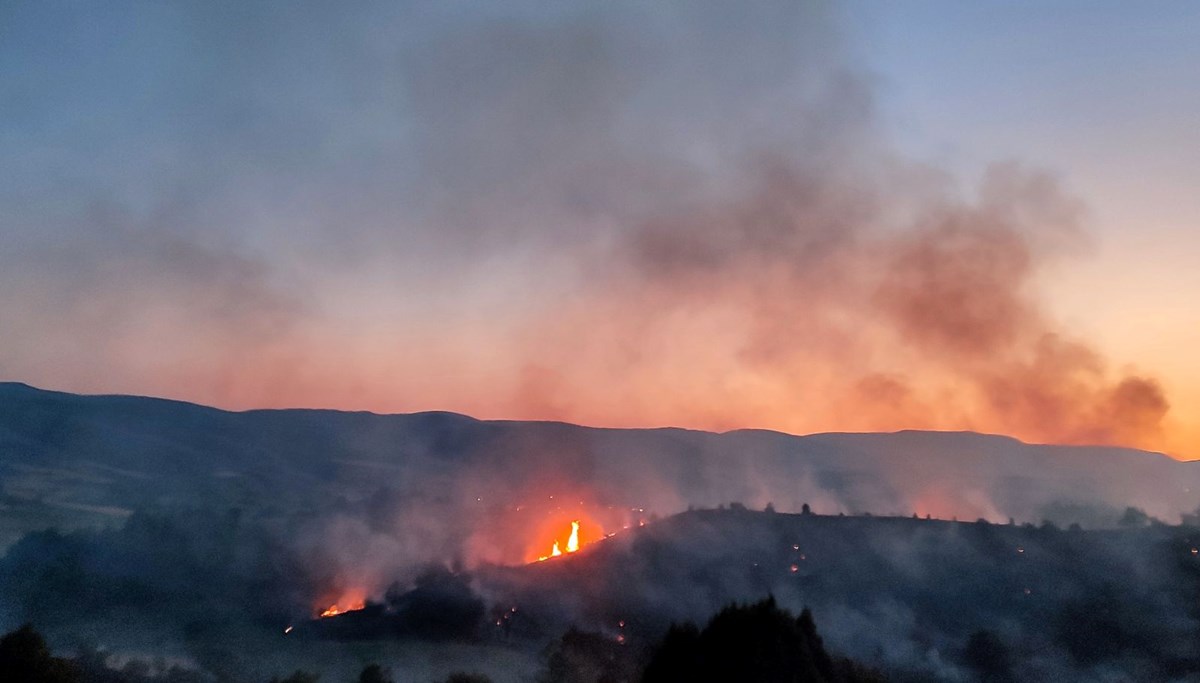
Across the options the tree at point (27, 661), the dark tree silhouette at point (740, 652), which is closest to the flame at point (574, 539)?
the tree at point (27, 661)

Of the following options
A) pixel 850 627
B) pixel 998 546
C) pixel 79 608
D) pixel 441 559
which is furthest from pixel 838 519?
pixel 79 608

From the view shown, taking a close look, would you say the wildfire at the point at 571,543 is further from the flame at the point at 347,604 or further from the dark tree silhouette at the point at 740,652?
the dark tree silhouette at the point at 740,652

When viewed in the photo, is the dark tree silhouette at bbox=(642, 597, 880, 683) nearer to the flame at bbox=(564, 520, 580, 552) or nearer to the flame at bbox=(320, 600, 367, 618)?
the flame at bbox=(320, 600, 367, 618)

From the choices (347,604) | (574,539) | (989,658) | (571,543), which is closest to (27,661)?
(989,658)

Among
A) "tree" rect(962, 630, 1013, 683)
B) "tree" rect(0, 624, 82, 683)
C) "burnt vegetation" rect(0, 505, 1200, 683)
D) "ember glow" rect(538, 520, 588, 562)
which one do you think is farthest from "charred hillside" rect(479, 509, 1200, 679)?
"tree" rect(0, 624, 82, 683)

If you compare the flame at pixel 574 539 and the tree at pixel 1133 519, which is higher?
the tree at pixel 1133 519

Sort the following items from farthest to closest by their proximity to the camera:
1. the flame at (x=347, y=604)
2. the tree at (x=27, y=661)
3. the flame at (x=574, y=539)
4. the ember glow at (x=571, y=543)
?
the flame at (x=574, y=539) → the ember glow at (x=571, y=543) → the flame at (x=347, y=604) → the tree at (x=27, y=661)

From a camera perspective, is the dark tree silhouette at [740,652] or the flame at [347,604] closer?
the dark tree silhouette at [740,652]

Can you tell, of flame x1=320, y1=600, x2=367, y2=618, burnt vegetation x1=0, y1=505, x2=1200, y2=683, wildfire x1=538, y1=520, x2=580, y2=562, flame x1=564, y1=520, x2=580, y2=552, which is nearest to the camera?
burnt vegetation x1=0, y1=505, x2=1200, y2=683

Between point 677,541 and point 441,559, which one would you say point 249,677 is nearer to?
point 677,541

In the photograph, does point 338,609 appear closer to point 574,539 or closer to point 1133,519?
point 574,539

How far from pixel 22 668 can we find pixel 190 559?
381 feet

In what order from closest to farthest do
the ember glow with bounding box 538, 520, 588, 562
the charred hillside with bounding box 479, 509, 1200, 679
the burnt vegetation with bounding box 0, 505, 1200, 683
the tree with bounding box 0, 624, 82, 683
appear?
the tree with bounding box 0, 624, 82, 683
the burnt vegetation with bounding box 0, 505, 1200, 683
the charred hillside with bounding box 479, 509, 1200, 679
the ember glow with bounding box 538, 520, 588, 562

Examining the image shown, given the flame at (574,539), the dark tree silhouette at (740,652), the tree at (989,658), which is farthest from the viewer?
the flame at (574,539)
